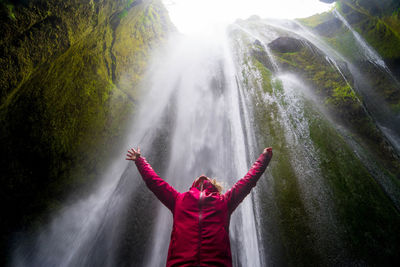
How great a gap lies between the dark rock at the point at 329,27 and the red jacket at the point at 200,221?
1337cm

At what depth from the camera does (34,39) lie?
2.89 metres

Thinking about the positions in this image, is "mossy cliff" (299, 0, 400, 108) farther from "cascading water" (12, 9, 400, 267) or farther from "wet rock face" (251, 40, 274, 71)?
"wet rock face" (251, 40, 274, 71)

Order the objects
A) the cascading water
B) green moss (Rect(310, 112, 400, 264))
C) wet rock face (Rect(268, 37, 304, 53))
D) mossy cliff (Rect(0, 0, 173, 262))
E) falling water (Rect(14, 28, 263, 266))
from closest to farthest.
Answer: mossy cliff (Rect(0, 0, 173, 262)) < green moss (Rect(310, 112, 400, 264)) < the cascading water < falling water (Rect(14, 28, 263, 266)) < wet rock face (Rect(268, 37, 304, 53))

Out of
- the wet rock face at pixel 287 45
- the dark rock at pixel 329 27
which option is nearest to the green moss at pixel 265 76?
the wet rock face at pixel 287 45

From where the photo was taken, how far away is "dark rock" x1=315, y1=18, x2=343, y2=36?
35.0ft

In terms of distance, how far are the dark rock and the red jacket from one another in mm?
13367

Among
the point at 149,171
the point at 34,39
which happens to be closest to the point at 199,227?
the point at 149,171

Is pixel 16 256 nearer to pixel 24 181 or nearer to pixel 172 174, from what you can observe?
pixel 24 181

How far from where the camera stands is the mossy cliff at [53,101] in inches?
109

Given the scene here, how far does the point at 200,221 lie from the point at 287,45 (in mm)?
9511

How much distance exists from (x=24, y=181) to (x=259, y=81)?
7.01m

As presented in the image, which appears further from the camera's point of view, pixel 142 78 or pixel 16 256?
pixel 142 78

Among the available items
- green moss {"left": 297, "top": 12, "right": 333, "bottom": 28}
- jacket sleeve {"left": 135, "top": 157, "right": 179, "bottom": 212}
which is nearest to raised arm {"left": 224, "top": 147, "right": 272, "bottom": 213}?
jacket sleeve {"left": 135, "top": 157, "right": 179, "bottom": 212}

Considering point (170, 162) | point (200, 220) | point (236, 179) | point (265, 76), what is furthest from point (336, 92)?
point (200, 220)
